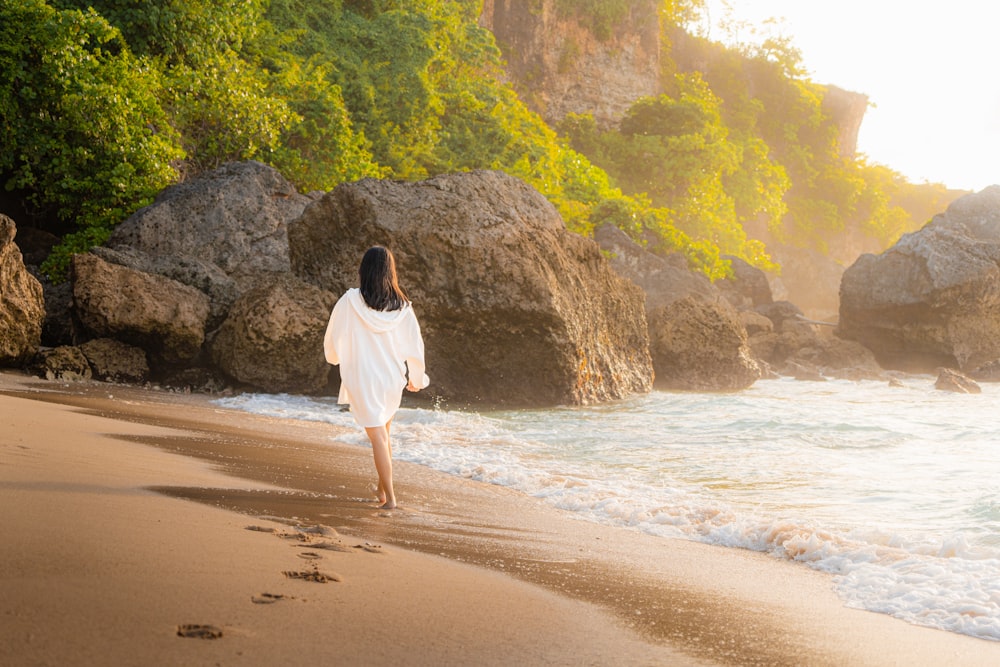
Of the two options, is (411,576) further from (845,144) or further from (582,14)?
(845,144)

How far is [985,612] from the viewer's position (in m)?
3.93

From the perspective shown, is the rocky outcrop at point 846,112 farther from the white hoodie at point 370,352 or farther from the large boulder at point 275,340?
the white hoodie at point 370,352

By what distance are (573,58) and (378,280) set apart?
128ft

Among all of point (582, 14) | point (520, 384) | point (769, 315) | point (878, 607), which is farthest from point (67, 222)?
point (582, 14)

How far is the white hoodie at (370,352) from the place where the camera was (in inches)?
221

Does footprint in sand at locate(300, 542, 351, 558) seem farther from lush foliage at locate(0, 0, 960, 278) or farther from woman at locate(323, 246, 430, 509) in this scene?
lush foliage at locate(0, 0, 960, 278)

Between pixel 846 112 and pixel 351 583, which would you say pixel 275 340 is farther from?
pixel 846 112

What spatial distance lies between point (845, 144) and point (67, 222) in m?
50.1

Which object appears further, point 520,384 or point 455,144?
point 455,144

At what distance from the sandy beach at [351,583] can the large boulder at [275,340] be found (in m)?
6.16

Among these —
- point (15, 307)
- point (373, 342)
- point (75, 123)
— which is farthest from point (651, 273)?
point (373, 342)

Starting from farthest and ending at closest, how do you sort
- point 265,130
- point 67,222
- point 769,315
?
1. point 769,315
2. point 265,130
3. point 67,222

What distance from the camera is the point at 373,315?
5648 millimetres

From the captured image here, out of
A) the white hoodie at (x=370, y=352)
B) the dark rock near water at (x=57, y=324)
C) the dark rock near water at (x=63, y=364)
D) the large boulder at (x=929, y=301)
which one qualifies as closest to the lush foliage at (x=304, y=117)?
the dark rock near water at (x=57, y=324)
